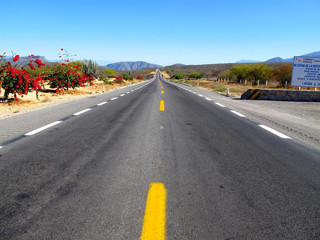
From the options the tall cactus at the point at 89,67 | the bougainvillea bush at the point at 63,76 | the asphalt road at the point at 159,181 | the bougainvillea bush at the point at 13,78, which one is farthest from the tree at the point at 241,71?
the asphalt road at the point at 159,181

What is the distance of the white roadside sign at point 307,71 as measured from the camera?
1768cm

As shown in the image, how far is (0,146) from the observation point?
4.82 meters

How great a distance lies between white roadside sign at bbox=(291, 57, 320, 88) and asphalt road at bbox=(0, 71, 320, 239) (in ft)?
48.3

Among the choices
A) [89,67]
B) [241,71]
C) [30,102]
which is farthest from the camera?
[241,71]

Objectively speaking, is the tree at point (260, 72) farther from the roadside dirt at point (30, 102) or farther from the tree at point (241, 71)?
the roadside dirt at point (30, 102)

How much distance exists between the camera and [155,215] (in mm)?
2516

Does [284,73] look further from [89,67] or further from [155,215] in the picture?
[155,215]

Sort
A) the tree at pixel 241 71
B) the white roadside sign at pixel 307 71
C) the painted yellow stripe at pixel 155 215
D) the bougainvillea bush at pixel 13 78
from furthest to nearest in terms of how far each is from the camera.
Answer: the tree at pixel 241 71
the white roadside sign at pixel 307 71
the bougainvillea bush at pixel 13 78
the painted yellow stripe at pixel 155 215

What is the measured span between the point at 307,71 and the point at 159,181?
18.6 meters

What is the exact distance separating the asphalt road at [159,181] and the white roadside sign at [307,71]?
1471 centimetres

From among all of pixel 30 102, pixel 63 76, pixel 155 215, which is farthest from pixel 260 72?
pixel 155 215

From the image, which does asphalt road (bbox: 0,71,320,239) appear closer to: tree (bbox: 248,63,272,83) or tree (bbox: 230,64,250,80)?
tree (bbox: 248,63,272,83)

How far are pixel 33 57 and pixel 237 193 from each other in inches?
568

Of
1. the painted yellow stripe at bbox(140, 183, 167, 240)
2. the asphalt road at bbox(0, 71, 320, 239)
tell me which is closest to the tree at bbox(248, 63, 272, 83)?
the asphalt road at bbox(0, 71, 320, 239)
